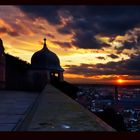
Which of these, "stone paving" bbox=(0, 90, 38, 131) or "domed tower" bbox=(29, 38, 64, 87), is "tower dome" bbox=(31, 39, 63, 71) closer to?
"domed tower" bbox=(29, 38, 64, 87)

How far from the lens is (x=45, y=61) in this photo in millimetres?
27125

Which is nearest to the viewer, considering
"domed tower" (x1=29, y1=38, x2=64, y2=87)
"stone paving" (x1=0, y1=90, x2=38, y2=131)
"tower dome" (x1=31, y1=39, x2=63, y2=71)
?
"stone paving" (x1=0, y1=90, x2=38, y2=131)

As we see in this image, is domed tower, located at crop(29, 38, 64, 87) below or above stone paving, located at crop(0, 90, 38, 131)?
above

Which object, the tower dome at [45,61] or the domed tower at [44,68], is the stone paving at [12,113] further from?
the tower dome at [45,61]

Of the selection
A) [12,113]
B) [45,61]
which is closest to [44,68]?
[45,61]

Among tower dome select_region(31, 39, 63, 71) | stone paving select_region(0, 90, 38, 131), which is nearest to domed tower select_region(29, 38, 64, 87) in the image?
tower dome select_region(31, 39, 63, 71)

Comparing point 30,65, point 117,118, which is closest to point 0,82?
point 30,65

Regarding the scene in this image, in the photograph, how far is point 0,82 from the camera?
930 inches

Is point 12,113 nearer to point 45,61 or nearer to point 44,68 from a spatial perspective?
point 44,68

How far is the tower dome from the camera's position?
2678cm
